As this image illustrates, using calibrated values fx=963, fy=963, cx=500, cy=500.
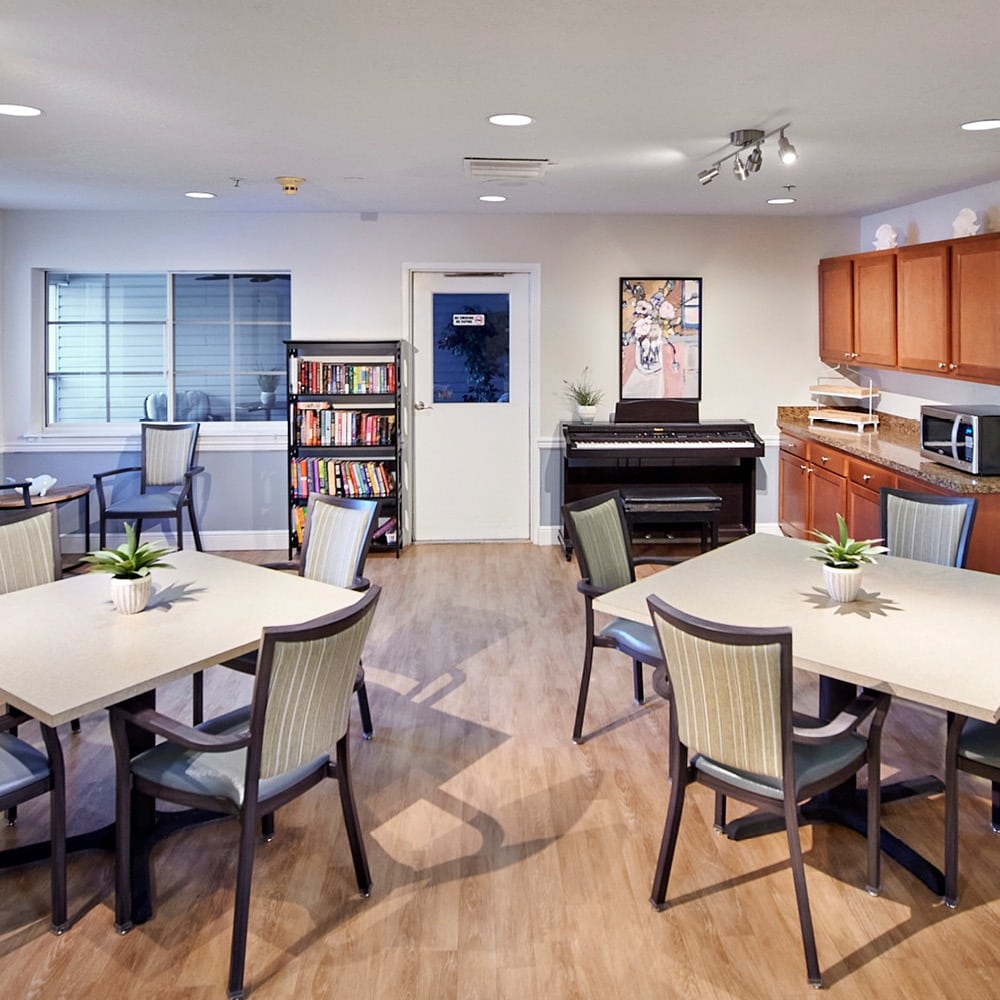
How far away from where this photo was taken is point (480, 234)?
22.2 feet

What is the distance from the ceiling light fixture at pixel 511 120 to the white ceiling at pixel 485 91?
5cm

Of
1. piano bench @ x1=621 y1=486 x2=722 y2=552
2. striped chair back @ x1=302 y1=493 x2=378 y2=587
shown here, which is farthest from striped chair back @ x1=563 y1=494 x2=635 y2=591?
piano bench @ x1=621 y1=486 x2=722 y2=552

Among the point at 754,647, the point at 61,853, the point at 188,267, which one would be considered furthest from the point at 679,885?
the point at 188,267

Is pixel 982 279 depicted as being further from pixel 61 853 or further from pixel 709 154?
pixel 61 853

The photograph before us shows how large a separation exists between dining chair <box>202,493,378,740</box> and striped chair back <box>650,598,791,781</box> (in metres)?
1.47

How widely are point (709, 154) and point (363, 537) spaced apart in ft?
7.94

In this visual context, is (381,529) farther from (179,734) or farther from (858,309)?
(179,734)

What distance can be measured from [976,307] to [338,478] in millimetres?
4051

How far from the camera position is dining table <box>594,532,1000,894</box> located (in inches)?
91.5

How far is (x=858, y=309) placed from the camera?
624 cm

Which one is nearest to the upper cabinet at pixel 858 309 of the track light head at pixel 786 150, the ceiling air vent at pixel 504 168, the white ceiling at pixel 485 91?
the white ceiling at pixel 485 91

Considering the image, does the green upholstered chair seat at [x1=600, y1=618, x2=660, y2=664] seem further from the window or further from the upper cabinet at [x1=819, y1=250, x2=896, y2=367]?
the window

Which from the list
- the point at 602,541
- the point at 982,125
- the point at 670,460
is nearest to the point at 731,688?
the point at 602,541

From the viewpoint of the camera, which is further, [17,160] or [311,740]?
[17,160]
